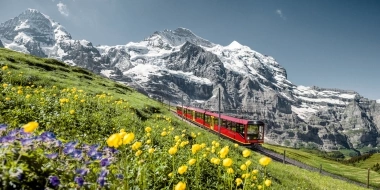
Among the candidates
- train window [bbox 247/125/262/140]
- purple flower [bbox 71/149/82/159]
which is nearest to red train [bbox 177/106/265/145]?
train window [bbox 247/125/262/140]

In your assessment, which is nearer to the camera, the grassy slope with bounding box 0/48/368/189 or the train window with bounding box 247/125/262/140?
the grassy slope with bounding box 0/48/368/189

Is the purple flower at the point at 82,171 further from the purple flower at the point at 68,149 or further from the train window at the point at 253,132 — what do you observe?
the train window at the point at 253,132

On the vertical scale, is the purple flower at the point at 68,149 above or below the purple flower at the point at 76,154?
above

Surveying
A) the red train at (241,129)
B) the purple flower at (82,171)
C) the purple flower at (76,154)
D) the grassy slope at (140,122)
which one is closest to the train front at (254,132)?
the red train at (241,129)

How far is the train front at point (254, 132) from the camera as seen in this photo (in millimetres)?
37750

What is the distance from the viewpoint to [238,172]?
975 centimetres

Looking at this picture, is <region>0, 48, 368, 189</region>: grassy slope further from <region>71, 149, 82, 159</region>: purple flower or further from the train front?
the train front

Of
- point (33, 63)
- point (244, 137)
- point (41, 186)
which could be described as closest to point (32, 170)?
point (41, 186)

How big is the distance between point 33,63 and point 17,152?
1602 inches

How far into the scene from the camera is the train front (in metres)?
37.8

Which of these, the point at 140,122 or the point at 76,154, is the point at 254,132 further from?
the point at 76,154

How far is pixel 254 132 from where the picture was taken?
126ft

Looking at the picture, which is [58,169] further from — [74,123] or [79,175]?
[74,123]

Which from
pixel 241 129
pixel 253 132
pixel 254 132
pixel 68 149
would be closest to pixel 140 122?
pixel 68 149
